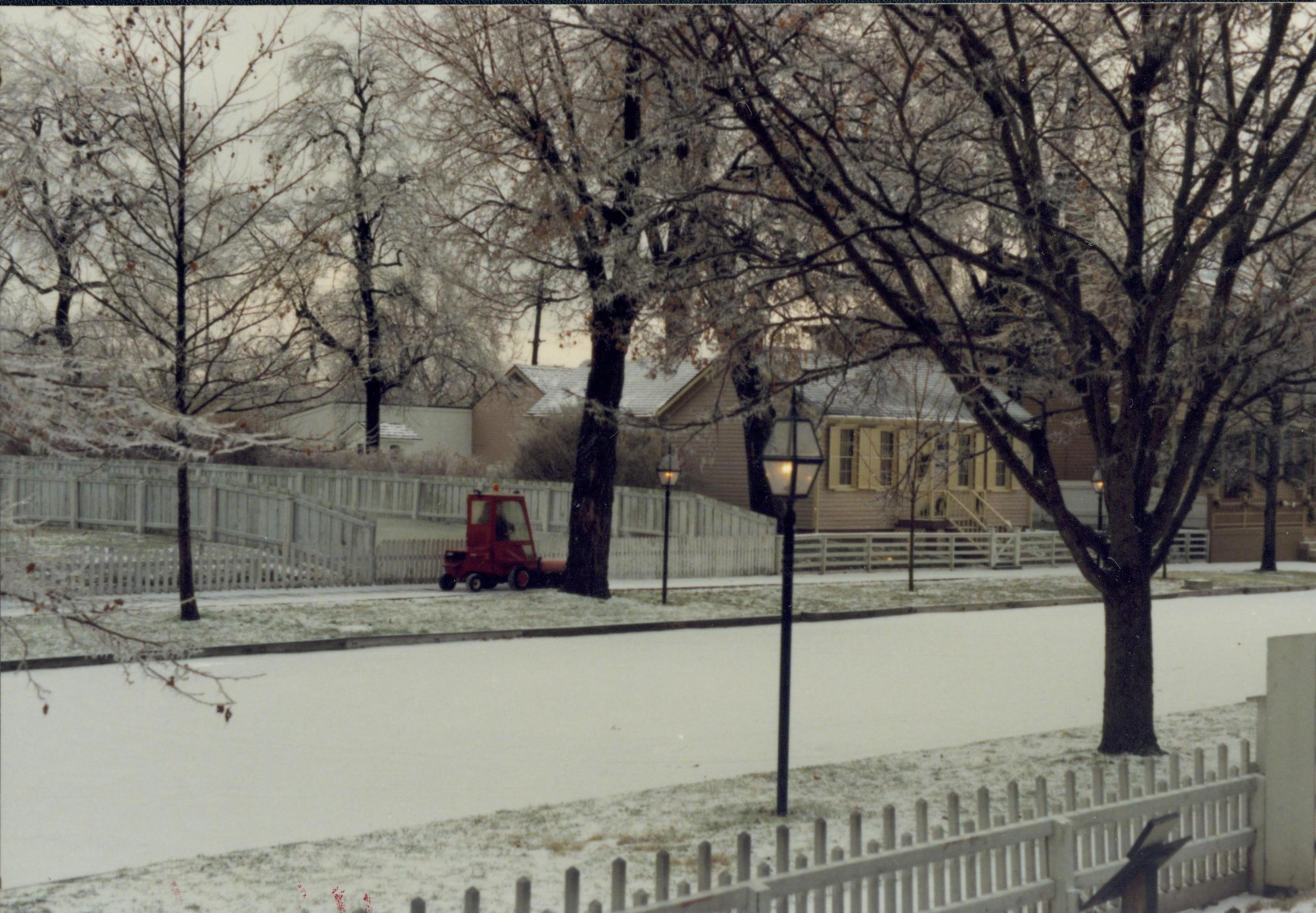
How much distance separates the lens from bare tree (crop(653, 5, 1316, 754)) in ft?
33.1

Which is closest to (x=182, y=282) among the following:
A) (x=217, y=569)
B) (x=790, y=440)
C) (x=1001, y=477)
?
(x=217, y=569)

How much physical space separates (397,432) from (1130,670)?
50907 mm

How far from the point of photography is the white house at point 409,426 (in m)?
52.5

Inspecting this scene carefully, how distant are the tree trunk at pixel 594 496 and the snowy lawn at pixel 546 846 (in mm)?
13853

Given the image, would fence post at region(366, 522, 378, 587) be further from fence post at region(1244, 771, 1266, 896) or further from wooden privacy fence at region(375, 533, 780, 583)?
fence post at region(1244, 771, 1266, 896)

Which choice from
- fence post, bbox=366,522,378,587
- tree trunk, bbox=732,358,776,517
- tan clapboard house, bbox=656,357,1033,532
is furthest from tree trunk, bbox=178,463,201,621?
tan clapboard house, bbox=656,357,1033,532

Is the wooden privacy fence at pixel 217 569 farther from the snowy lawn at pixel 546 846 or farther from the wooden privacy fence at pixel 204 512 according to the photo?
the snowy lawn at pixel 546 846

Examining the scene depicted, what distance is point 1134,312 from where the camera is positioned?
430 inches

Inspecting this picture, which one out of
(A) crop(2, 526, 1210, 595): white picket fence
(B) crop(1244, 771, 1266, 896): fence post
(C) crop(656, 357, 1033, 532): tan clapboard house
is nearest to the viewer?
(B) crop(1244, 771, 1266, 896): fence post

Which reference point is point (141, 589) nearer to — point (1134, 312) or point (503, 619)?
point (503, 619)

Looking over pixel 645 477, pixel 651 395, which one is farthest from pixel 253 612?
pixel 651 395

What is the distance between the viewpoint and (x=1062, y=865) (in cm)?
675

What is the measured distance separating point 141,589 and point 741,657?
34.4ft

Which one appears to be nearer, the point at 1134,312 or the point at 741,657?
the point at 1134,312
